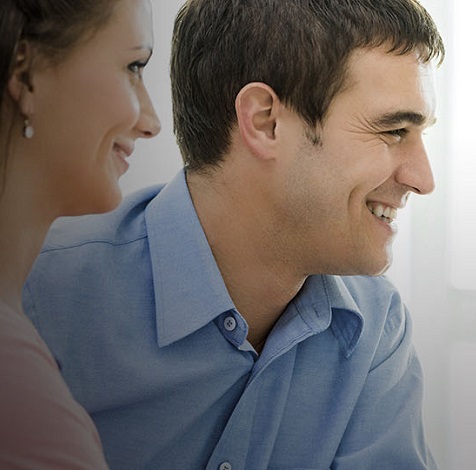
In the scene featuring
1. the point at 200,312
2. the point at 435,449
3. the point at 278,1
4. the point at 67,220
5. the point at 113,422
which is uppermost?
the point at 278,1

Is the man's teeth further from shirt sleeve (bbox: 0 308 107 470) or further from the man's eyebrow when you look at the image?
shirt sleeve (bbox: 0 308 107 470)

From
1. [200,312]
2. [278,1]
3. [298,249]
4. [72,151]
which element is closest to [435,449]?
[298,249]

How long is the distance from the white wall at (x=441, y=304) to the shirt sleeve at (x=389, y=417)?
1.42 feet

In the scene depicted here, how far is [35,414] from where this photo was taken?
47 cm

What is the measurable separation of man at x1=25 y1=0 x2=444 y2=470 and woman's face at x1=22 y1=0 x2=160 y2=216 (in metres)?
0.38

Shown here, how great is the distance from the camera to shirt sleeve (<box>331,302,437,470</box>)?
111 centimetres

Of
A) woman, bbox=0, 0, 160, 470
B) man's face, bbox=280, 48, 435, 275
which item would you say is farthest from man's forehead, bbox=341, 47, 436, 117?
woman, bbox=0, 0, 160, 470

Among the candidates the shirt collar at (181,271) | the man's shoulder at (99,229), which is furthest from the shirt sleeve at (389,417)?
the man's shoulder at (99,229)

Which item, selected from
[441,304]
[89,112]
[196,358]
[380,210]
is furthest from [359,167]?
[441,304]

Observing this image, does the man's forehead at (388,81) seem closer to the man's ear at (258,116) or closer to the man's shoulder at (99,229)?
the man's ear at (258,116)

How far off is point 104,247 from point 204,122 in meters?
0.22

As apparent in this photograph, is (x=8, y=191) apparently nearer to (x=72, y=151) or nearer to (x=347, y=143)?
(x=72, y=151)

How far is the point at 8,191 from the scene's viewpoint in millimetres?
530

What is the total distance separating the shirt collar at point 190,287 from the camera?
37.7 inches
